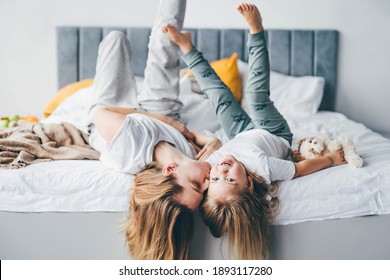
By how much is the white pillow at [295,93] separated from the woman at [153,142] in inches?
30.8

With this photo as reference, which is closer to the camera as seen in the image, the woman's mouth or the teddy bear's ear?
the woman's mouth

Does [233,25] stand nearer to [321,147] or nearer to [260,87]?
[260,87]

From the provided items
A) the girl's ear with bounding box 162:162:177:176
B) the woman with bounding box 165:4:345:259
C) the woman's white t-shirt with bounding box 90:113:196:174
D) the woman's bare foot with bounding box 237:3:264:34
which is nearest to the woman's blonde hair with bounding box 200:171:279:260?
the woman with bounding box 165:4:345:259

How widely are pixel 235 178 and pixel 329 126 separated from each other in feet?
3.89

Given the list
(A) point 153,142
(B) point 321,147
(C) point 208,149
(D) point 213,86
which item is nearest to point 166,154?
(A) point 153,142

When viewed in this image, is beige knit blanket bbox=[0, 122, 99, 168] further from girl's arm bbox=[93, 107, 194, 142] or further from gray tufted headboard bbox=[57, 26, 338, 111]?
gray tufted headboard bbox=[57, 26, 338, 111]

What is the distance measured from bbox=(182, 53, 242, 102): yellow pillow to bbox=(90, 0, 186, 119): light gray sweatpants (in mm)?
615

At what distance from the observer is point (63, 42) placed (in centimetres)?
310

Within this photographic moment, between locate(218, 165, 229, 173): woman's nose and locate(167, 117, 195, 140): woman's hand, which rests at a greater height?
locate(167, 117, 195, 140): woman's hand

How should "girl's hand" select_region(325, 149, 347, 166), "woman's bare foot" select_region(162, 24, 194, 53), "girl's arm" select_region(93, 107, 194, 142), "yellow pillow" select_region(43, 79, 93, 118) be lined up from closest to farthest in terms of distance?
"girl's hand" select_region(325, 149, 347, 166)
"girl's arm" select_region(93, 107, 194, 142)
"woman's bare foot" select_region(162, 24, 194, 53)
"yellow pillow" select_region(43, 79, 93, 118)

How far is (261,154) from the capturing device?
1.64 meters

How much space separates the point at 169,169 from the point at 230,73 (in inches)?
54.8

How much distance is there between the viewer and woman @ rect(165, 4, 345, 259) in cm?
152
